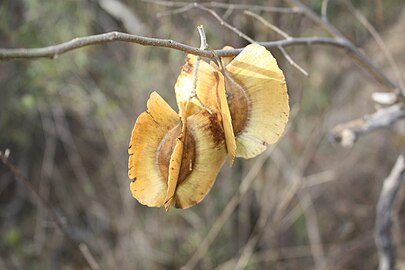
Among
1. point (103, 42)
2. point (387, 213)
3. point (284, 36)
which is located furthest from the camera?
point (387, 213)

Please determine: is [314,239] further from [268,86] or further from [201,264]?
[268,86]

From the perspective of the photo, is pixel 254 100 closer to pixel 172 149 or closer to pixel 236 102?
pixel 236 102

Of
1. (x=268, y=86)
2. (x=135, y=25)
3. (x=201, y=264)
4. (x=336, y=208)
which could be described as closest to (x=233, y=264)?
(x=201, y=264)

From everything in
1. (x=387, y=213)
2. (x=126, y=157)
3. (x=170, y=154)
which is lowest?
(x=387, y=213)

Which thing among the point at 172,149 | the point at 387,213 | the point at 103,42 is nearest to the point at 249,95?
the point at 172,149

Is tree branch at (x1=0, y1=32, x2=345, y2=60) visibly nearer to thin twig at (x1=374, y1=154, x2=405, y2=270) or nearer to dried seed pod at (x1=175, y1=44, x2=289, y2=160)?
dried seed pod at (x1=175, y1=44, x2=289, y2=160)

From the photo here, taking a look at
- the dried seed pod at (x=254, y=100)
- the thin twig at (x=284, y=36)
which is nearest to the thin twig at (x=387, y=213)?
the thin twig at (x=284, y=36)

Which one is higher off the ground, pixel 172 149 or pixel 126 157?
pixel 172 149

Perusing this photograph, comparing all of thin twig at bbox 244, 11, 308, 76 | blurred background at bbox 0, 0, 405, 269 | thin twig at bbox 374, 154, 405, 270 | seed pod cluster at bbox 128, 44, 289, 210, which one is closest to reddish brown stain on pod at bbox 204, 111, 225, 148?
seed pod cluster at bbox 128, 44, 289, 210

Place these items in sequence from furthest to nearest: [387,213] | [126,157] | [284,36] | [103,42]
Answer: [126,157] → [387,213] → [284,36] → [103,42]
